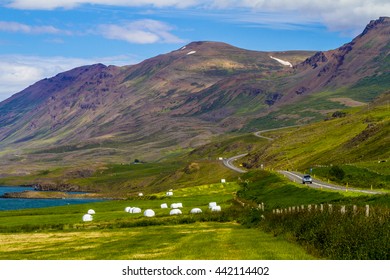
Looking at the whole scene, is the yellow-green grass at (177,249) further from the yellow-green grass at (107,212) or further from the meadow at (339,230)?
the yellow-green grass at (107,212)

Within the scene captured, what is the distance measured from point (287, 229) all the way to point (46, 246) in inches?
958

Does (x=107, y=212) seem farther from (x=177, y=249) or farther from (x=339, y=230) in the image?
(x=339, y=230)

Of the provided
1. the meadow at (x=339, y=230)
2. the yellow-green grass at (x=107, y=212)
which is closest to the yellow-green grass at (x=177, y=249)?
the meadow at (x=339, y=230)

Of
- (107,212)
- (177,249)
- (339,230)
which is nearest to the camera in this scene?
(339,230)

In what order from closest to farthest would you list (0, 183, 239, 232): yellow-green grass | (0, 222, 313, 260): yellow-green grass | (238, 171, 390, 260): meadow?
1. (238, 171, 390, 260): meadow
2. (0, 222, 313, 260): yellow-green grass
3. (0, 183, 239, 232): yellow-green grass

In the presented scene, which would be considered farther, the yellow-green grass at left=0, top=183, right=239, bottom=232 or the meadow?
the yellow-green grass at left=0, top=183, right=239, bottom=232

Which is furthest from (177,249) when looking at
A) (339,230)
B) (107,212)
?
(107,212)

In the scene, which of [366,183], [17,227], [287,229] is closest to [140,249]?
[287,229]

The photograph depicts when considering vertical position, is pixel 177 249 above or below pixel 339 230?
below

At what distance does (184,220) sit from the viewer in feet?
279

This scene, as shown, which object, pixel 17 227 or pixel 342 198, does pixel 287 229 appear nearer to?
pixel 342 198

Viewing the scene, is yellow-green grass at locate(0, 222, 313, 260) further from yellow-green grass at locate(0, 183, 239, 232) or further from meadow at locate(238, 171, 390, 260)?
yellow-green grass at locate(0, 183, 239, 232)

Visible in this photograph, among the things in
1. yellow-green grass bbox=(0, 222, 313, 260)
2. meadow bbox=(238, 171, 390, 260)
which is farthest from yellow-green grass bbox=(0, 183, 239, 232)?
meadow bbox=(238, 171, 390, 260)

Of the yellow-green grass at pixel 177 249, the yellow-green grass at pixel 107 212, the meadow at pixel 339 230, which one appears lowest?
the yellow-green grass at pixel 107 212
